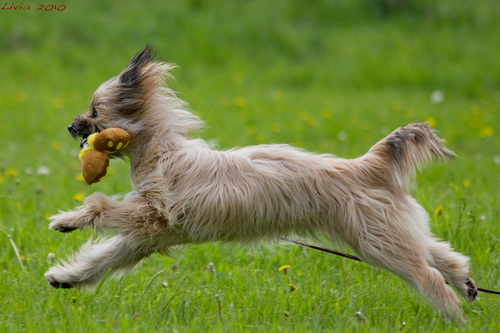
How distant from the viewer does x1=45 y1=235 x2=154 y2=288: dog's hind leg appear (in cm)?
447

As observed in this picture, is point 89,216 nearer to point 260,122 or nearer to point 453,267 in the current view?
point 453,267

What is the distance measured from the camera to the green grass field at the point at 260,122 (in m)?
4.45

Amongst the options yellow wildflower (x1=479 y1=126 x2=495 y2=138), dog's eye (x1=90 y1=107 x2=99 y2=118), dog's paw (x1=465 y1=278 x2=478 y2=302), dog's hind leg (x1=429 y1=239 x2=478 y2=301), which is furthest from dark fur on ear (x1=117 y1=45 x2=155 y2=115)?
yellow wildflower (x1=479 y1=126 x2=495 y2=138)

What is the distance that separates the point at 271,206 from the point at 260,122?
270 inches

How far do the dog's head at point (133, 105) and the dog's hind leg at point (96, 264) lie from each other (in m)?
0.72

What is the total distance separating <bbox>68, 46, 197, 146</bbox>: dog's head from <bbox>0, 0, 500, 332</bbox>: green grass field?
1.10 meters

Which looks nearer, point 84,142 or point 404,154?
point 404,154

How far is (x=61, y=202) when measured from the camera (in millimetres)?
6758

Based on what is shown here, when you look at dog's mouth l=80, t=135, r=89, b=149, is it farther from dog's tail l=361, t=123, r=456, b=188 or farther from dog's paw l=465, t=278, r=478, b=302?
dog's paw l=465, t=278, r=478, b=302

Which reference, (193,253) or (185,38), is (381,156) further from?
(185,38)

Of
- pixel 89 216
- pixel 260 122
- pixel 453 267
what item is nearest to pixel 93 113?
pixel 89 216

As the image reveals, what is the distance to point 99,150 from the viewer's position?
443 cm

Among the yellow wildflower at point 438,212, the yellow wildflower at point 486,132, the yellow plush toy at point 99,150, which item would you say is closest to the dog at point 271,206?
the yellow plush toy at point 99,150

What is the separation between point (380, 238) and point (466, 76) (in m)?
10.6
